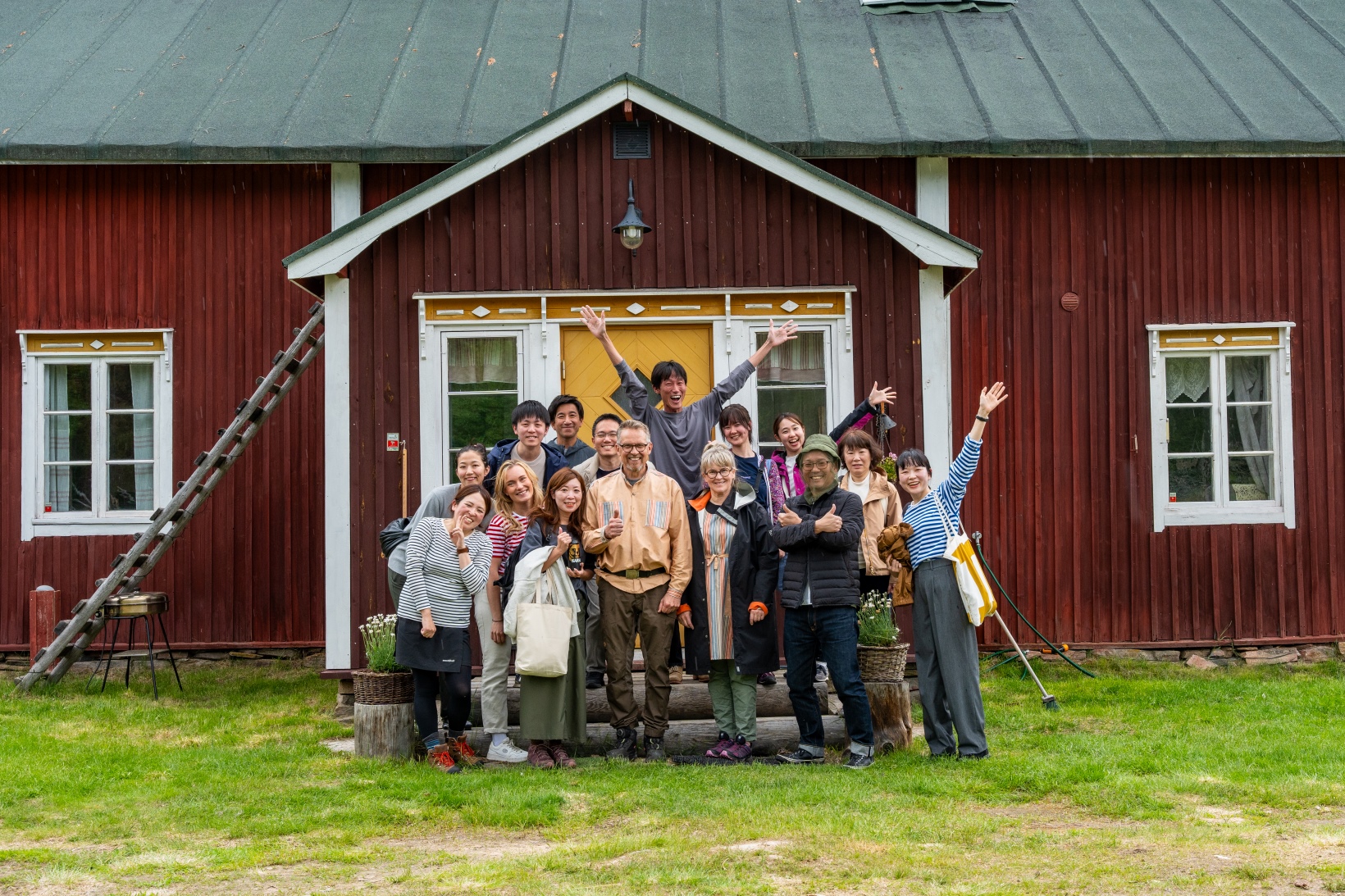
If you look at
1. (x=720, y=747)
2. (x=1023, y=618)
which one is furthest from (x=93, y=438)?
(x=1023, y=618)

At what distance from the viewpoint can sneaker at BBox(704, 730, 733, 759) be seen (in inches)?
266

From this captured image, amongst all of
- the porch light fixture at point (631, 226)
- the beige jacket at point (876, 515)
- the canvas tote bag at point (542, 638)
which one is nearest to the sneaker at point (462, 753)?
the canvas tote bag at point (542, 638)

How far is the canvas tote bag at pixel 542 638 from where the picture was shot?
6.53 m

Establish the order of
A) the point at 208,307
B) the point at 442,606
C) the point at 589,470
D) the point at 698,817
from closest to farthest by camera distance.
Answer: the point at 698,817 → the point at 442,606 → the point at 589,470 → the point at 208,307

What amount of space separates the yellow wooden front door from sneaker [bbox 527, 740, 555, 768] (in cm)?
274

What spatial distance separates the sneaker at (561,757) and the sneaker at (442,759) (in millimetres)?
472

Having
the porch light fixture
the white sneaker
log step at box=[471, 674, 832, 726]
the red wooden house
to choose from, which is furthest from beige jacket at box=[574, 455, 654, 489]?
the red wooden house

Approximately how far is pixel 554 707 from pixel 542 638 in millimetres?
364

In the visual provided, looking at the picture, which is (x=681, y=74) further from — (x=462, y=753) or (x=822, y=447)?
(x=462, y=753)

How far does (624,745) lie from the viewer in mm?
6812

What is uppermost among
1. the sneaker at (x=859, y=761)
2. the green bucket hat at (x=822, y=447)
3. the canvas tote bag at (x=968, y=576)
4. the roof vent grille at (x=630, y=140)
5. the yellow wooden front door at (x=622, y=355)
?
the roof vent grille at (x=630, y=140)

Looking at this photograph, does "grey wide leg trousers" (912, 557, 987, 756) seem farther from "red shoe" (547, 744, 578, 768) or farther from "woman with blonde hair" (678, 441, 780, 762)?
"red shoe" (547, 744, 578, 768)

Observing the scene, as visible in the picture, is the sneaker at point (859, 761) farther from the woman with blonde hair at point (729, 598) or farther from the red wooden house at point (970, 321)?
the red wooden house at point (970, 321)

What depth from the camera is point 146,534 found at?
9.30 meters
